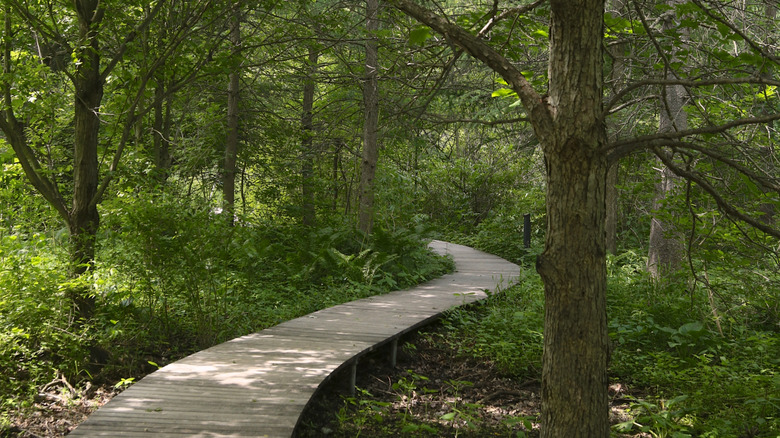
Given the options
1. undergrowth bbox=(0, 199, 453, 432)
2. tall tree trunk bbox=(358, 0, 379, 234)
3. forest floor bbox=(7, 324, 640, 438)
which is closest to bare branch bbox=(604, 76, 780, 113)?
forest floor bbox=(7, 324, 640, 438)

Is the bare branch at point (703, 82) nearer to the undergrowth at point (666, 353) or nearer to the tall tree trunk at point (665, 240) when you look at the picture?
the undergrowth at point (666, 353)

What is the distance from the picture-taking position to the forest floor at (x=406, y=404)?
490 centimetres

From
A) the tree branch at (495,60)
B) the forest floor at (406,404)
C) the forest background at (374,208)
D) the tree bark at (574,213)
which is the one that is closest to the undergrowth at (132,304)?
the forest background at (374,208)

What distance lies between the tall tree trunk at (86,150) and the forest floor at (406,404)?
130 centimetres

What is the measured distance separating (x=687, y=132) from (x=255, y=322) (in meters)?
5.71

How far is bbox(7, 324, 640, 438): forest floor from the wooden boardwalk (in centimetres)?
35

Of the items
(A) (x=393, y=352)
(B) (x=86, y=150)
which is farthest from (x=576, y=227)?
(B) (x=86, y=150)

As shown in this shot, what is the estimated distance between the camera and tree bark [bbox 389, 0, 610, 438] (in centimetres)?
333

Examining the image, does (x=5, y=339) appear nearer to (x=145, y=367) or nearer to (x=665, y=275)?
(x=145, y=367)

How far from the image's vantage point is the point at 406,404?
225 inches

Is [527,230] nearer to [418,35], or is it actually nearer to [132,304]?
[132,304]

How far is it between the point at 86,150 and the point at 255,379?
3346mm

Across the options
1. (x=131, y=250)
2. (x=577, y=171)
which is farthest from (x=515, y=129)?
(x=577, y=171)

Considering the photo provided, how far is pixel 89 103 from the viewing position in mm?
6281
